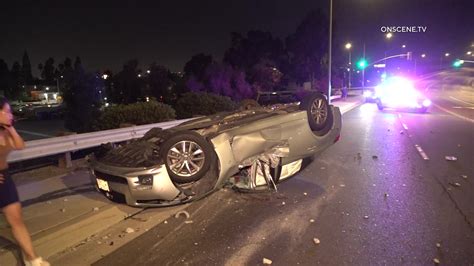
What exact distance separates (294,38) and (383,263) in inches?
2364

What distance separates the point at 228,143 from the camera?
5.90 m

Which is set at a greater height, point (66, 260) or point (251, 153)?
point (251, 153)

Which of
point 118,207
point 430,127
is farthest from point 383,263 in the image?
point 430,127

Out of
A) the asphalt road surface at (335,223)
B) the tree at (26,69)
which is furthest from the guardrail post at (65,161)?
the tree at (26,69)

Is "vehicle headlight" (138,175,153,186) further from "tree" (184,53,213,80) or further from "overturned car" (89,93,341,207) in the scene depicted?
"tree" (184,53,213,80)

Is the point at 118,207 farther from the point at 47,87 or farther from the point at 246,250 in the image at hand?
the point at 47,87

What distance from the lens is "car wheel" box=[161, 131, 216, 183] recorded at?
5551mm

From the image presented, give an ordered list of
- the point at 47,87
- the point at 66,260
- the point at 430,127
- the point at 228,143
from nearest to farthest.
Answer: the point at 66,260, the point at 228,143, the point at 430,127, the point at 47,87

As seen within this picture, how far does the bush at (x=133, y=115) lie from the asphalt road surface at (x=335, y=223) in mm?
6318

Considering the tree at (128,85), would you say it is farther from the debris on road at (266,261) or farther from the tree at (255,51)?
the debris on road at (266,261)

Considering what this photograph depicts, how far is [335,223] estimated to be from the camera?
5336 millimetres

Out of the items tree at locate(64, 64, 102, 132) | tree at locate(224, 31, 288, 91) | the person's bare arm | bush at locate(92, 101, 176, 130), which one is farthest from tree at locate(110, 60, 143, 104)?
the person's bare arm

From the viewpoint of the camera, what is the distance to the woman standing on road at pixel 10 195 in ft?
12.9

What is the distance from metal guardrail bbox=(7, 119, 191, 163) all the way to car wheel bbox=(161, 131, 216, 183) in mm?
2542
